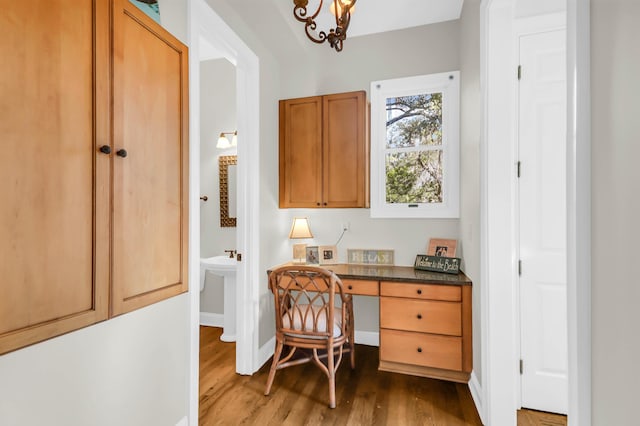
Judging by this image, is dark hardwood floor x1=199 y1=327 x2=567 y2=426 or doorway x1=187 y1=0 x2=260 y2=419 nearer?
dark hardwood floor x1=199 y1=327 x2=567 y2=426

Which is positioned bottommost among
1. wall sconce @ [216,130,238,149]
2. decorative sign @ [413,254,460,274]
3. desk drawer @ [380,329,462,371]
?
desk drawer @ [380,329,462,371]

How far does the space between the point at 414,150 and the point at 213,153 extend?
219cm

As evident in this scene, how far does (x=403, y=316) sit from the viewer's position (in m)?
2.40

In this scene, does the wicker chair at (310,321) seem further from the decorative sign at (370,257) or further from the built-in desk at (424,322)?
the decorative sign at (370,257)

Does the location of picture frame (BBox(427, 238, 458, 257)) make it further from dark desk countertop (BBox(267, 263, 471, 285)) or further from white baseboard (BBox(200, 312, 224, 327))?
white baseboard (BBox(200, 312, 224, 327))

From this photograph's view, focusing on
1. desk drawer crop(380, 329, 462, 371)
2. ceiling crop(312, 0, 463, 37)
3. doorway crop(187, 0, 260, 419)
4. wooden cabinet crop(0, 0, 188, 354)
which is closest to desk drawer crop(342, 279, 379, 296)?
desk drawer crop(380, 329, 462, 371)

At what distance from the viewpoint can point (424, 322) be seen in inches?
92.4

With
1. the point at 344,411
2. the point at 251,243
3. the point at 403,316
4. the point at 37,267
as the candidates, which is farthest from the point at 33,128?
the point at 403,316

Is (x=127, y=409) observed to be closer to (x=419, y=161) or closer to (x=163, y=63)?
(x=163, y=63)

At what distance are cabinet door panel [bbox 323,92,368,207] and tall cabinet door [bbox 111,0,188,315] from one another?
1.42 meters

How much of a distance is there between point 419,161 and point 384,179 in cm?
35

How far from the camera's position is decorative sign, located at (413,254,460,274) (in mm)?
2539
